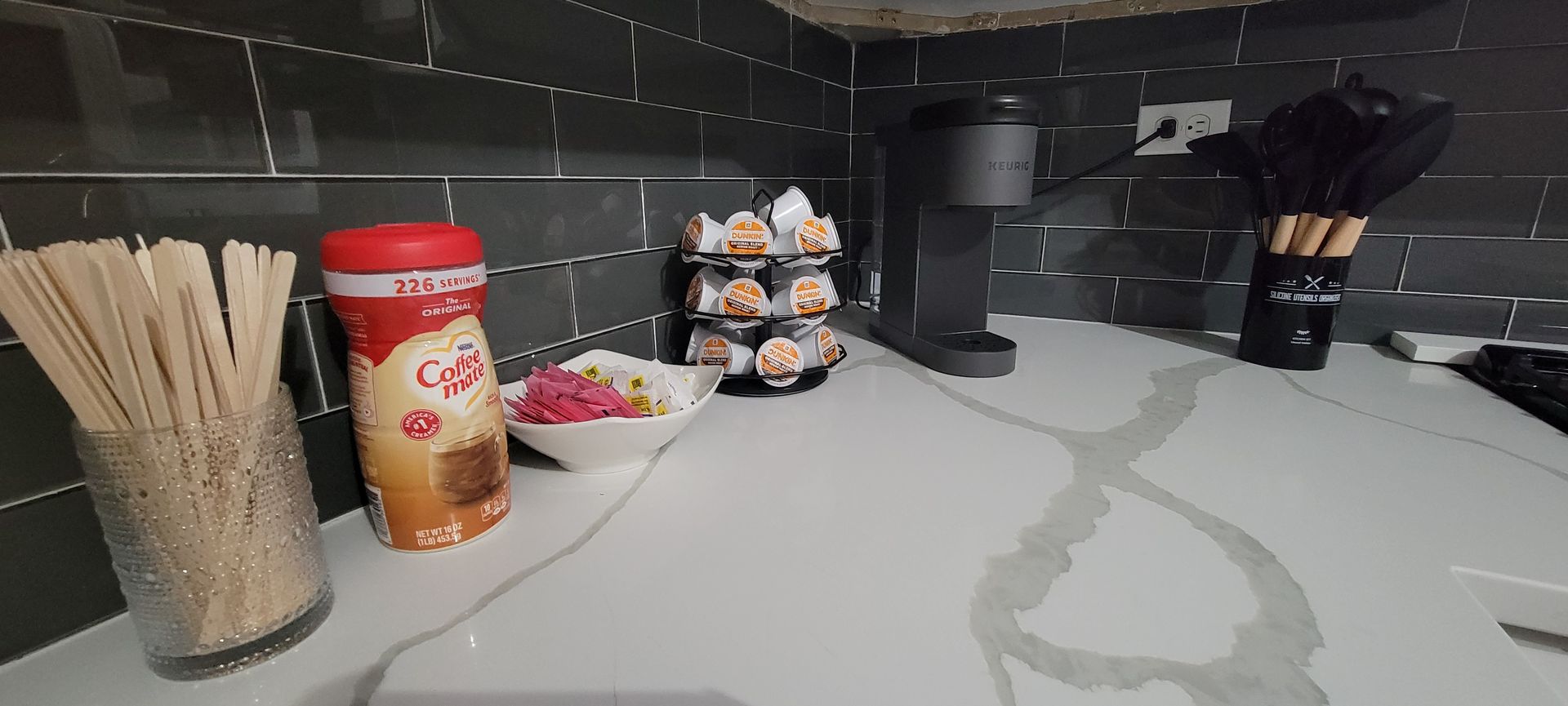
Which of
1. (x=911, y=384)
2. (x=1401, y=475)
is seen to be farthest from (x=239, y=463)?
(x=1401, y=475)

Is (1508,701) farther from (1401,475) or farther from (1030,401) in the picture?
(1030,401)

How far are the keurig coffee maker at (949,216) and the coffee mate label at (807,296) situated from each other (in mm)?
190

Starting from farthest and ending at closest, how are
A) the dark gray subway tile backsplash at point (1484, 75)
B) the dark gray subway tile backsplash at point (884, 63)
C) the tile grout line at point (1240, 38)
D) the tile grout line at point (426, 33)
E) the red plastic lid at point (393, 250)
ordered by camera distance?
the dark gray subway tile backsplash at point (884, 63) → the tile grout line at point (1240, 38) → the dark gray subway tile backsplash at point (1484, 75) → the tile grout line at point (426, 33) → the red plastic lid at point (393, 250)

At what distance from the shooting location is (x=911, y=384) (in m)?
0.82

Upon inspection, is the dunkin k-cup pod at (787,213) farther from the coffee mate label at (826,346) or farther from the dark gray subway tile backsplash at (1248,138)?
the dark gray subway tile backsplash at (1248,138)

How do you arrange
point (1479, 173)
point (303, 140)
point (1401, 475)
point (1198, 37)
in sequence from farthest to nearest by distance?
point (1198, 37) → point (1479, 173) → point (1401, 475) → point (303, 140)

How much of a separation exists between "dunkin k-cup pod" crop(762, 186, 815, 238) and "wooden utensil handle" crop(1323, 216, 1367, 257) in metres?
0.66

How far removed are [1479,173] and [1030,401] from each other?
0.75 m

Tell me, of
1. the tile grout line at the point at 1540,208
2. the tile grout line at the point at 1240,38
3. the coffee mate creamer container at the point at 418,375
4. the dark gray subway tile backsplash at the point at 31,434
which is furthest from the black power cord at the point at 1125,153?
the dark gray subway tile backsplash at the point at 31,434

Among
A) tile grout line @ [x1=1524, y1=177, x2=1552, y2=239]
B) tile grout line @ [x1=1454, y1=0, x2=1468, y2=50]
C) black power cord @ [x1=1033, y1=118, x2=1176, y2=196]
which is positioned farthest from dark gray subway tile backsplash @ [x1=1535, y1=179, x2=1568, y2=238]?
black power cord @ [x1=1033, y1=118, x2=1176, y2=196]

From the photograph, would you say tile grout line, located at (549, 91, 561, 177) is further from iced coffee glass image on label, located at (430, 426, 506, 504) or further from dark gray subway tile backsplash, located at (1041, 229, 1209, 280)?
dark gray subway tile backsplash, located at (1041, 229, 1209, 280)

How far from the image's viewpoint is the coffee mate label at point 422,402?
16.1 inches

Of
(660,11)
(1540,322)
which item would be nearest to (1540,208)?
(1540,322)

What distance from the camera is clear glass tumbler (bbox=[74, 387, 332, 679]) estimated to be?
0.33 m
